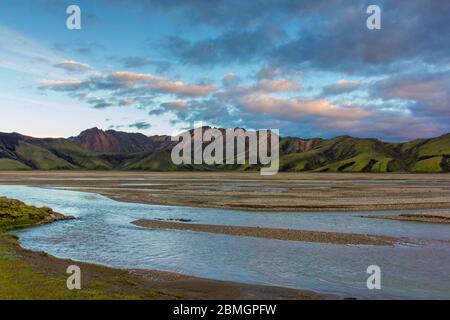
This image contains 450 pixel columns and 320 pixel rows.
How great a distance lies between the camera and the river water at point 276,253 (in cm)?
2442

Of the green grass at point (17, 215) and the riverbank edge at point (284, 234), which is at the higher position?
the green grass at point (17, 215)

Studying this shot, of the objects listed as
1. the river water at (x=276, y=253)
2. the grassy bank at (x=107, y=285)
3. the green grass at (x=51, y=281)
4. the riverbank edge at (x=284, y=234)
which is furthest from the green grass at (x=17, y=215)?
the grassy bank at (x=107, y=285)

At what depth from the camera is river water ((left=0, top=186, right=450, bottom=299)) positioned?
24422mm

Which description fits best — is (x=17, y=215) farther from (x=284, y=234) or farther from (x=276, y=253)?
(x=276, y=253)

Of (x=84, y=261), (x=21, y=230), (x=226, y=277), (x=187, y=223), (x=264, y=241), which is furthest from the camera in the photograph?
(x=187, y=223)

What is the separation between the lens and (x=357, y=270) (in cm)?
2698

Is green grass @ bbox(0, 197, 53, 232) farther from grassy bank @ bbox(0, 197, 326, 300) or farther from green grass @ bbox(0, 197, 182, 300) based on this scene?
grassy bank @ bbox(0, 197, 326, 300)

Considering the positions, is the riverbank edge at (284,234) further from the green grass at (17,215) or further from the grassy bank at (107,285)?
the grassy bank at (107,285)

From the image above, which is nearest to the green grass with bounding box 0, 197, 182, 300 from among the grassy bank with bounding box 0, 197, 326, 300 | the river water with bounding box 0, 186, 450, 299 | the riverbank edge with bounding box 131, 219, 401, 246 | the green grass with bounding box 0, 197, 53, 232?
the grassy bank with bounding box 0, 197, 326, 300
